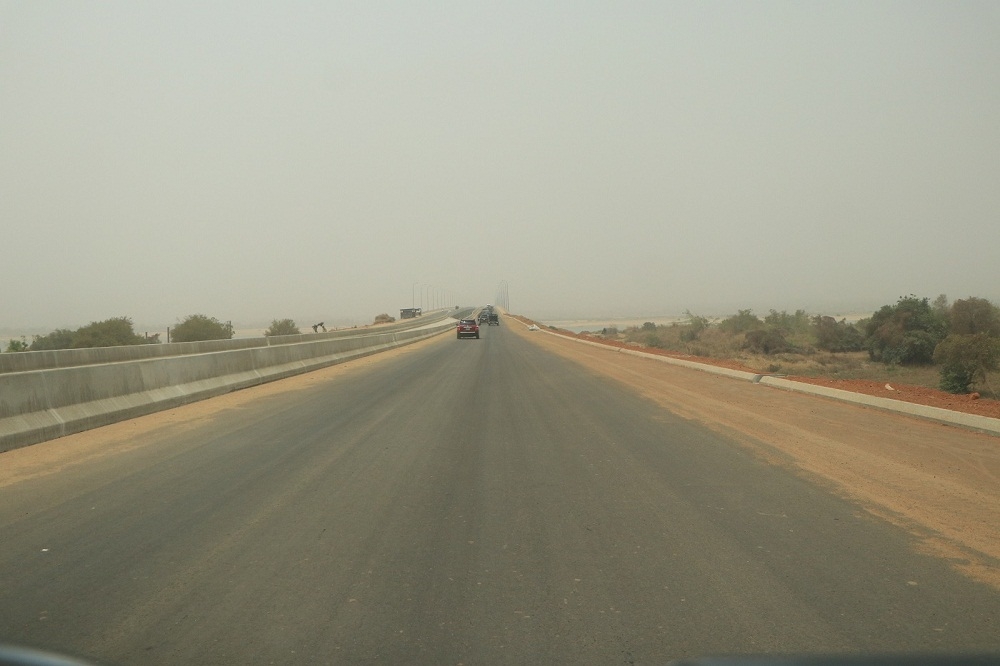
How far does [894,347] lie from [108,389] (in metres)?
42.4

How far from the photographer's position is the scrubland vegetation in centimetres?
2803

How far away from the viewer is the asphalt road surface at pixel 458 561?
4.42 meters

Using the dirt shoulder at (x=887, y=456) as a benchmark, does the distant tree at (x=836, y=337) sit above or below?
above

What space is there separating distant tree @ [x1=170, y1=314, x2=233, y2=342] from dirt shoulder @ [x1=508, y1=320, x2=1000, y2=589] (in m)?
58.3

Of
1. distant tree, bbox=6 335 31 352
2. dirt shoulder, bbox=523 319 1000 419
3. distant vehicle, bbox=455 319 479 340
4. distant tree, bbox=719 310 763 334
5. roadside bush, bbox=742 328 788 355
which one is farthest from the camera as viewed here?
distant tree, bbox=719 310 763 334

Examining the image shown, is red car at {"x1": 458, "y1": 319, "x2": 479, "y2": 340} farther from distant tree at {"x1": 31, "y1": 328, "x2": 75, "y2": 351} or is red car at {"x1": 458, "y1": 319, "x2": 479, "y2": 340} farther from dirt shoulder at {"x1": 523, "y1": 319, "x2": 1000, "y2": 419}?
dirt shoulder at {"x1": 523, "y1": 319, "x2": 1000, "y2": 419}

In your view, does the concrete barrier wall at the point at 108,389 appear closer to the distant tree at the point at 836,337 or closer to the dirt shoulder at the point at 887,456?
the dirt shoulder at the point at 887,456

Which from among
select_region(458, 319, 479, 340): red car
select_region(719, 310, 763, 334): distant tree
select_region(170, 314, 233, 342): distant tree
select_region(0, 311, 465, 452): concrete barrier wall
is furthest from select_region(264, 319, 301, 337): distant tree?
select_region(0, 311, 465, 452): concrete barrier wall

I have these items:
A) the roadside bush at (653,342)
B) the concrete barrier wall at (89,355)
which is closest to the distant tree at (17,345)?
the concrete barrier wall at (89,355)

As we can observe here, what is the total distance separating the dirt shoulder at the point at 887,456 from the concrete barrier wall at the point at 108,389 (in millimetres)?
10225

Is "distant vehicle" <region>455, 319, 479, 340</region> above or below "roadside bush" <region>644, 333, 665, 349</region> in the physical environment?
above

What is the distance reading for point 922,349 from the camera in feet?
142

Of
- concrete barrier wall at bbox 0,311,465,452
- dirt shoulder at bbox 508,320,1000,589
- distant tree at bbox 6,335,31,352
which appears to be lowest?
dirt shoulder at bbox 508,320,1000,589

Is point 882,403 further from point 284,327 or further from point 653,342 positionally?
point 284,327
